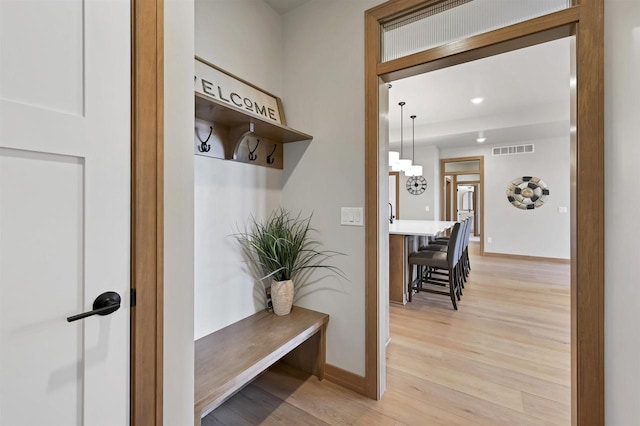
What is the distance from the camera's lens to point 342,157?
71.7 inches

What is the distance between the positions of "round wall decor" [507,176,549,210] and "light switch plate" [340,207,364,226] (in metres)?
5.84

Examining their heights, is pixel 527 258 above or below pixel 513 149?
below

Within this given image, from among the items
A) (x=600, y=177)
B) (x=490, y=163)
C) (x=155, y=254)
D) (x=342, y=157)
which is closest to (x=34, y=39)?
(x=155, y=254)

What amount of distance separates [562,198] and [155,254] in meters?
7.22

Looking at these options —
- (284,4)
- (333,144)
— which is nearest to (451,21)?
(333,144)

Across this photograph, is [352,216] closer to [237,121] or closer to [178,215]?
[237,121]

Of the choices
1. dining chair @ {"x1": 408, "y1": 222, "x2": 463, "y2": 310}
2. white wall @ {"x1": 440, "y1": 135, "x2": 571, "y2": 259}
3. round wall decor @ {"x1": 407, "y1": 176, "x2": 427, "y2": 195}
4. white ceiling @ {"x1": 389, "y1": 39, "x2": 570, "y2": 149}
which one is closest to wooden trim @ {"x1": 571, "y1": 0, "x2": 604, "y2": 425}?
dining chair @ {"x1": 408, "y1": 222, "x2": 463, "y2": 310}

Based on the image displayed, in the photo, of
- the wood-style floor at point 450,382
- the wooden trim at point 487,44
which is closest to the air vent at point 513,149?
the wood-style floor at point 450,382

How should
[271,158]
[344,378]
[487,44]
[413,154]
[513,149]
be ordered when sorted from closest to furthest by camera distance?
[487,44]
[344,378]
[271,158]
[513,149]
[413,154]

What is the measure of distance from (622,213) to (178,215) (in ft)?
5.21

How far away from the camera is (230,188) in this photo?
1.73 m

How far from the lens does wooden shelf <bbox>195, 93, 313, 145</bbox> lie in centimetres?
135

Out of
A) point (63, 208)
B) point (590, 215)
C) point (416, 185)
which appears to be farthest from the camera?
point (416, 185)

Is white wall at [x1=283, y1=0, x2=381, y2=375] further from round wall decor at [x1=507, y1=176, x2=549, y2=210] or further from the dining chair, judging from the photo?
round wall decor at [x1=507, y1=176, x2=549, y2=210]
